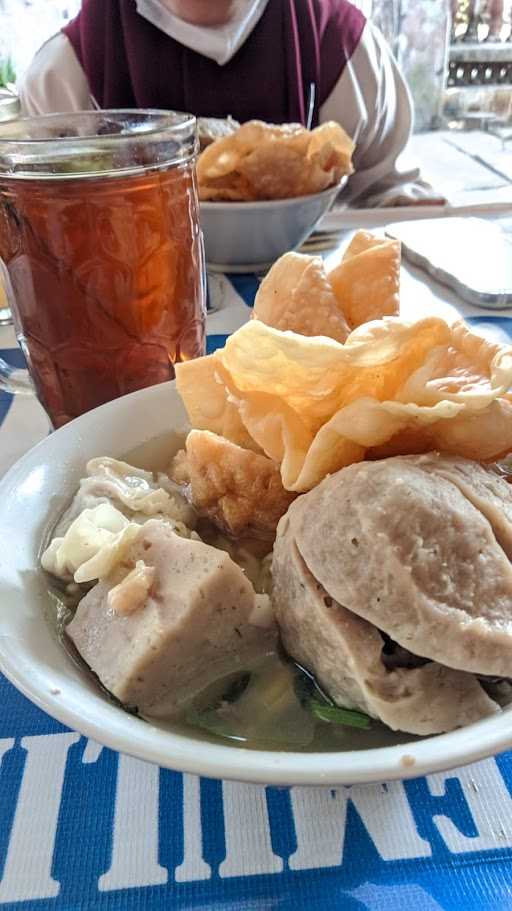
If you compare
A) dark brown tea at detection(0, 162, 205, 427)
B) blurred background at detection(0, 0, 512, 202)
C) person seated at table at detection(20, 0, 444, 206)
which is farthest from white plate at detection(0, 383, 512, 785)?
blurred background at detection(0, 0, 512, 202)

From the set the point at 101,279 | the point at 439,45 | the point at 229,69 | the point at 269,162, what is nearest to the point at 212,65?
the point at 229,69

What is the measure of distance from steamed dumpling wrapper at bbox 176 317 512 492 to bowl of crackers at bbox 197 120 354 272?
0.72m

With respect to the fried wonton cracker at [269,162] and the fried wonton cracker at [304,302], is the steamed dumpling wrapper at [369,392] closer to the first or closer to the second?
the fried wonton cracker at [304,302]

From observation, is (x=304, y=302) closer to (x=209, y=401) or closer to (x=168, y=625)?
(x=209, y=401)

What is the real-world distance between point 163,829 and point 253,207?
955 millimetres

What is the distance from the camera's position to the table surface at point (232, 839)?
1.33 feet

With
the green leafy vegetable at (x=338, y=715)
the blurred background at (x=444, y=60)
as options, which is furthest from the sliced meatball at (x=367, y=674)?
the blurred background at (x=444, y=60)

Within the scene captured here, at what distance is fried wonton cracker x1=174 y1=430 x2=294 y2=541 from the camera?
23.5 inches

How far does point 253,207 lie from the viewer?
3.74 feet

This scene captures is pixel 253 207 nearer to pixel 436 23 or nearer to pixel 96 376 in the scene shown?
pixel 96 376

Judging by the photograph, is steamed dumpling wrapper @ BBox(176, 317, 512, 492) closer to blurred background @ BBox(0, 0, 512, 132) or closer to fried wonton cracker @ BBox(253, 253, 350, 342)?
fried wonton cracker @ BBox(253, 253, 350, 342)

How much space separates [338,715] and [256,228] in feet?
3.05

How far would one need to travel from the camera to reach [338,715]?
46 cm

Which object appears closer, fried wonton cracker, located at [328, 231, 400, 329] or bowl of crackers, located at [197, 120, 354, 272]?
fried wonton cracker, located at [328, 231, 400, 329]
